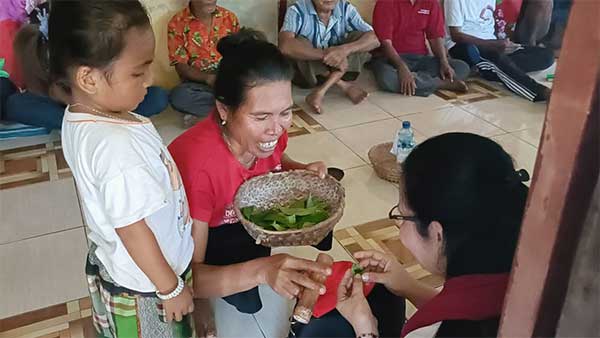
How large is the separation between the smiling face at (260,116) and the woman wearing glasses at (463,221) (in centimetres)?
46

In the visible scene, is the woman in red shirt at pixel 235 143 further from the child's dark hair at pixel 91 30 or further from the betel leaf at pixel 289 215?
the child's dark hair at pixel 91 30

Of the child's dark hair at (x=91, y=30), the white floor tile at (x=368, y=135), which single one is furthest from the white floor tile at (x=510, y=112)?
the child's dark hair at (x=91, y=30)

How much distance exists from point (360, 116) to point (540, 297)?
2591 mm

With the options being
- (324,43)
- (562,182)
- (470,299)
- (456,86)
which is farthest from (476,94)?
(562,182)

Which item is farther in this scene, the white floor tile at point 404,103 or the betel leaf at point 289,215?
the white floor tile at point 404,103

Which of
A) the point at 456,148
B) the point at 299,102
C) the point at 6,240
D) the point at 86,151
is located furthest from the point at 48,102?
the point at 456,148

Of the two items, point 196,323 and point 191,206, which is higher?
point 191,206

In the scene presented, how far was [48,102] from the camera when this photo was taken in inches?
105

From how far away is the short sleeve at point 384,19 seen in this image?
341 centimetres

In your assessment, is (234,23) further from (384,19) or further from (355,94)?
(384,19)

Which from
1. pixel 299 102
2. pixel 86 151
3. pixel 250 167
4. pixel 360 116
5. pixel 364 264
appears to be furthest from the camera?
pixel 299 102

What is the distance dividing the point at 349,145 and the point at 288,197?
1.13m

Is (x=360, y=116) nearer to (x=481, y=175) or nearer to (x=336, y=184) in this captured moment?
(x=336, y=184)

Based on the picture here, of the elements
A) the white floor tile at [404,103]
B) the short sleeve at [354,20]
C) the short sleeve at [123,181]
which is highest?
the short sleeve at [123,181]
